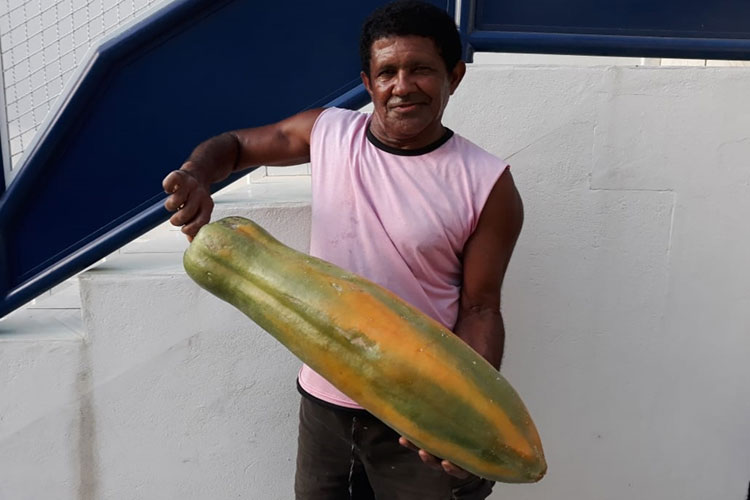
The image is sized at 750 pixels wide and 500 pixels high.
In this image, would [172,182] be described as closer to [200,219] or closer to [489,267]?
[200,219]

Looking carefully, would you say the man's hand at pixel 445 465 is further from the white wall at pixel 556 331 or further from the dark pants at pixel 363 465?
the white wall at pixel 556 331

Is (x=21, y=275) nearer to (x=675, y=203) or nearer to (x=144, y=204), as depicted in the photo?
(x=144, y=204)

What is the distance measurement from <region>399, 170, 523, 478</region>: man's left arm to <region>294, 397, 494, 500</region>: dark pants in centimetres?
12

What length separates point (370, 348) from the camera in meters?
1.41

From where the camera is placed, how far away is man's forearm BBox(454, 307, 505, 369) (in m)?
1.78

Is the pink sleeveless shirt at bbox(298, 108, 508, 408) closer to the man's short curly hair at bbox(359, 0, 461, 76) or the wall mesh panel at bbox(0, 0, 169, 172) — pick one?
the man's short curly hair at bbox(359, 0, 461, 76)

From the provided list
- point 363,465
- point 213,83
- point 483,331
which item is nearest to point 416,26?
point 483,331

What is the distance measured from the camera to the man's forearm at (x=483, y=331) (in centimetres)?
178

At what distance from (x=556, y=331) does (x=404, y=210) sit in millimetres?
983

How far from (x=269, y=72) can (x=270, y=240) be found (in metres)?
0.88

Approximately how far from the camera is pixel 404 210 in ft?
5.78

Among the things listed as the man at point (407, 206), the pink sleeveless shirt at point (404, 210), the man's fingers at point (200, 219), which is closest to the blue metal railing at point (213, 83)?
the man at point (407, 206)

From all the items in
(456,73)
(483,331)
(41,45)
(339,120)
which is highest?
(41,45)

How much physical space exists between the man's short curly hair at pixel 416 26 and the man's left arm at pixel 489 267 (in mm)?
345
